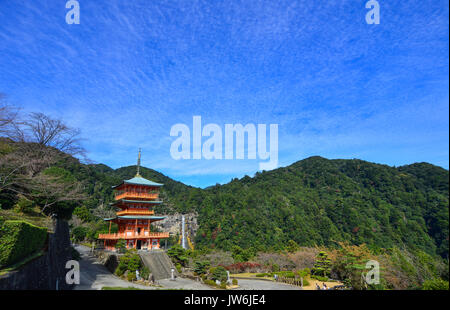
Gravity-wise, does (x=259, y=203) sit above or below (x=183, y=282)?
above

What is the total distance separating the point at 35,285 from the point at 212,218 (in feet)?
153

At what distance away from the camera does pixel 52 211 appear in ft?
65.1

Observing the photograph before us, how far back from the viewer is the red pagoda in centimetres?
2473

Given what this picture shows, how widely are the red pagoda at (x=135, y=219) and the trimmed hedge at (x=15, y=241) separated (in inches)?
553

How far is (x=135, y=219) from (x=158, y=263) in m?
5.87

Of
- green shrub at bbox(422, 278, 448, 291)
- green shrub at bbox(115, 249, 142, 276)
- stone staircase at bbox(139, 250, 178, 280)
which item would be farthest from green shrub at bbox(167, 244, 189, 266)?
green shrub at bbox(422, 278, 448, 291)

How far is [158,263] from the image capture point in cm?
2152

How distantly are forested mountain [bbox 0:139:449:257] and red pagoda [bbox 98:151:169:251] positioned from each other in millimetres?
21760

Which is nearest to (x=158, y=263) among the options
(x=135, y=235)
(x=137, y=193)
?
(x=135, y=235)

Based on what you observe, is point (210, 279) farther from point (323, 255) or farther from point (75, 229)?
point (75, 229)

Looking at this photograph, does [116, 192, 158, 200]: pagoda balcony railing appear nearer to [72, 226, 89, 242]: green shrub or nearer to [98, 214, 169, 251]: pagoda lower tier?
[98, 214, 169, 251]: pagoda lower tier

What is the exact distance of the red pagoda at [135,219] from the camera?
81.1 ft

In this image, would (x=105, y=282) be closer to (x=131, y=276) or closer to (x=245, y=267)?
(x=131, y=276)
